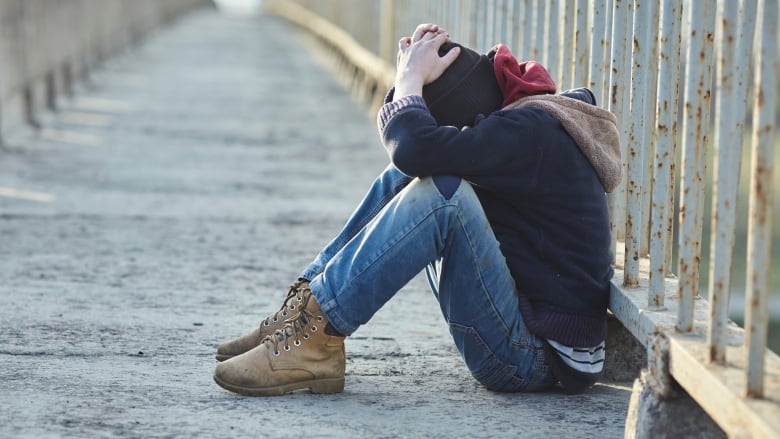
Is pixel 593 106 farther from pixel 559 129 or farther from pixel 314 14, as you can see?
pixel 314 14

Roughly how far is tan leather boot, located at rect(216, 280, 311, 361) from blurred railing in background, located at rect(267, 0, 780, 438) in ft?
2.87

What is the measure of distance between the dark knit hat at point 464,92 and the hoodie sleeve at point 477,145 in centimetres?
16

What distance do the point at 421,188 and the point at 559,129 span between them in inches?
15.4

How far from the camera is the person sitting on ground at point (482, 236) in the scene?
3.40m

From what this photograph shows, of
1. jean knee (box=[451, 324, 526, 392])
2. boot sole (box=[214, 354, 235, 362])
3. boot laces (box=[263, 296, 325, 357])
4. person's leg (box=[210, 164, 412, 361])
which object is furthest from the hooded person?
boot sole (box=[214, 354, 235, 362])

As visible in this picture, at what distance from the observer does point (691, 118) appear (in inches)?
116

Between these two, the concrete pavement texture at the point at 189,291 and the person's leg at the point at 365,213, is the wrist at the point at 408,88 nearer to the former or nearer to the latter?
the person's leg at the point at 365,213

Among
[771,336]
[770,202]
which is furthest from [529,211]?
[771,336]

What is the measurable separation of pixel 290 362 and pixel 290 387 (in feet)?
0.24

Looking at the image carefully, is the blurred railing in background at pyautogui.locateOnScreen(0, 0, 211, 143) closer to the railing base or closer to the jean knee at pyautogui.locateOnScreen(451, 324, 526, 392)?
the jean knee at pyautogui.locateOnScreen(451, 324, 526, 392)

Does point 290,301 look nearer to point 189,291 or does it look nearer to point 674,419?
point 674,419

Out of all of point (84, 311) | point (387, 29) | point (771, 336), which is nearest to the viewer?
point (84, 311)

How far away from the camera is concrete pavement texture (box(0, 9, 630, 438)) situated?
3.43m

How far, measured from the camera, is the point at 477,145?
11.0ft
